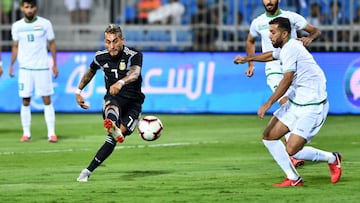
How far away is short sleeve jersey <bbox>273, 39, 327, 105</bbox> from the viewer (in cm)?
1165

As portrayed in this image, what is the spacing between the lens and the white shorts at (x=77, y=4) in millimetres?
26109

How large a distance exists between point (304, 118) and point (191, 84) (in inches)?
464

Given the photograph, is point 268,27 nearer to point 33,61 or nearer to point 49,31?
point 49,31

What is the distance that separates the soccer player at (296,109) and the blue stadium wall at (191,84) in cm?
1088

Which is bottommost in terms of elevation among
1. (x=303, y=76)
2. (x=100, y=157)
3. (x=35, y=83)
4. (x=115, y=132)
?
(x=100, y=157)

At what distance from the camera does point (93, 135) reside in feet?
63.1

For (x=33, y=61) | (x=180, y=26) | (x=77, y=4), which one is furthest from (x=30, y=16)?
(x=77, y=4)

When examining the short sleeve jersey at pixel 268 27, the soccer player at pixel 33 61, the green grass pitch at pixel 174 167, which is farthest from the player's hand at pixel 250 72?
the soccer player at pixel 33 61

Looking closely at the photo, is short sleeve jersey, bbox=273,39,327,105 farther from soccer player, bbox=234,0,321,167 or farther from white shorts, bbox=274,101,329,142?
soccer player, bbox=234,0,321,167

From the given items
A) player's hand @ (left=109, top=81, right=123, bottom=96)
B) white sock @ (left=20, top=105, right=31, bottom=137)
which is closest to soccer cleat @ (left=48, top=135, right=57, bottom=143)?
white sock @ (left=20, top=105, right=31, bottom=137)

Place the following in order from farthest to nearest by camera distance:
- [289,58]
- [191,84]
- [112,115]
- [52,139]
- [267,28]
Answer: [191,84] < [52,139] < [267,28] < [112,115] < [289,58]

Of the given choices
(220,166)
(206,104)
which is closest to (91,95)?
(206,104)

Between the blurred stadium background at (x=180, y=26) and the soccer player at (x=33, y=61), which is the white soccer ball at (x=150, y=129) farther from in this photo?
the blurred stadium background at (x=180, y=26)

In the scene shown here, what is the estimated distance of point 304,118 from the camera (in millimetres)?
11781
